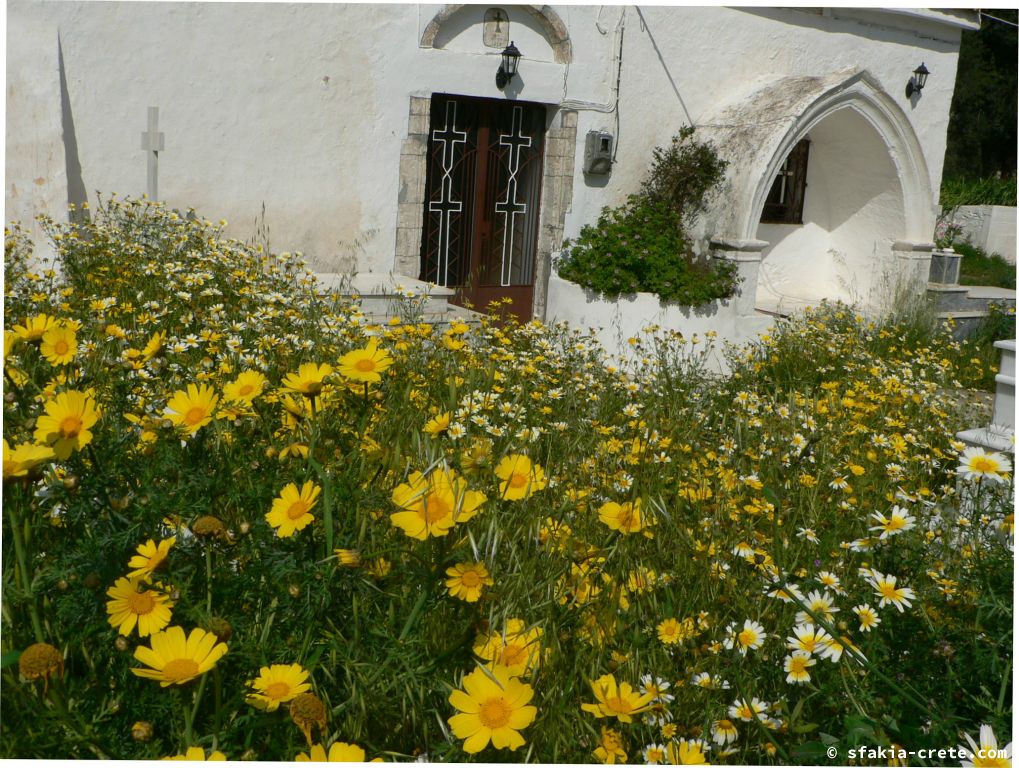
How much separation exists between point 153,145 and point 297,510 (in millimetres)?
5968

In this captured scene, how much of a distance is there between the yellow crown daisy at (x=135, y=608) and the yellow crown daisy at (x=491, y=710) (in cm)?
51

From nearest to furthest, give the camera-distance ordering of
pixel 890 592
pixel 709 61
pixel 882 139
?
1. pixel 890 592
2. pixel 709 61
3. pixel 882 139

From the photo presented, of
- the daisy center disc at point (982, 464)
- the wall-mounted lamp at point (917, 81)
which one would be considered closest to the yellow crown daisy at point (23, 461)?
the daisy center disc at point (982, 464)

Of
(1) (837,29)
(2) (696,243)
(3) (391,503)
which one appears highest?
(1) (837,29)

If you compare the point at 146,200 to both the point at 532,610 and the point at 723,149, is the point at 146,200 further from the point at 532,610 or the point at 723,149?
the point at 532,610

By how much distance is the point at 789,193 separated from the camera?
1167cm

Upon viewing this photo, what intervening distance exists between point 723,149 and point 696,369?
3314 mm

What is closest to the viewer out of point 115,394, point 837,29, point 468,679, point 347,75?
point 468,679

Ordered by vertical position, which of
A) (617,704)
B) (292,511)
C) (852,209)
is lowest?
(617,704)

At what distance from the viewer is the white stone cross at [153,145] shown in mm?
→ 6789

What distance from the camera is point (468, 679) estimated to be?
5.22ft

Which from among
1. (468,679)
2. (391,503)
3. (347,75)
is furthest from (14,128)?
(468,679)

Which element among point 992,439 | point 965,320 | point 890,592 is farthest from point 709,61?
point 890,592

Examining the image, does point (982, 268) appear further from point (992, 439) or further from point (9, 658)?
point (9, 658)
